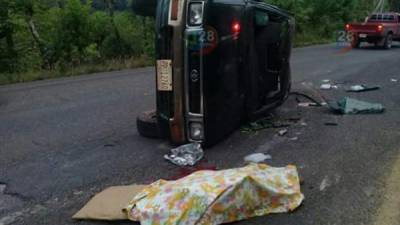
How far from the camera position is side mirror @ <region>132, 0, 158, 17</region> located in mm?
5688

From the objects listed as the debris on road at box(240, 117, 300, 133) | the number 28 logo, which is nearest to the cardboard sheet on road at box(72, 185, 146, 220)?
the number 28 logo

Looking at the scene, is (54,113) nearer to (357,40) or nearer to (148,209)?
(148,209)

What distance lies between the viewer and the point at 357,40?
21719 millimetres

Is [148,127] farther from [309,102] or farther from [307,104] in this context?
[309,102]

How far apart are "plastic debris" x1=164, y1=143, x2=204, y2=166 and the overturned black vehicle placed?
0.14 meters

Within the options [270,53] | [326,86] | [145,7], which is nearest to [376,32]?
[326,86]

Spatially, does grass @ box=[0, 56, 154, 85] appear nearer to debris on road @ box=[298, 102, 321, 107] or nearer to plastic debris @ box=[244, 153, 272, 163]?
debris on road @ box=[298, 102, 321, 107]

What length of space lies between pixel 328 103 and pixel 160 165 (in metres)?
→ 3.56

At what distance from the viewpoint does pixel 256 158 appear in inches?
188

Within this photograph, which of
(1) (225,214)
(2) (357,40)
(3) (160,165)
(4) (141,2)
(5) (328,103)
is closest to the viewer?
(1) (225,214)

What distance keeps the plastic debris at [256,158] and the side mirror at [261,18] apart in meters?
1.66

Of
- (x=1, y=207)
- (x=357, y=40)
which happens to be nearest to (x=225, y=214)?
(x=1, y=207)

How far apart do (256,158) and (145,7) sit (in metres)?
2.32

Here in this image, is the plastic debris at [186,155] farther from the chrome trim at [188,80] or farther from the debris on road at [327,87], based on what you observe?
the debris on road at [327,87]
